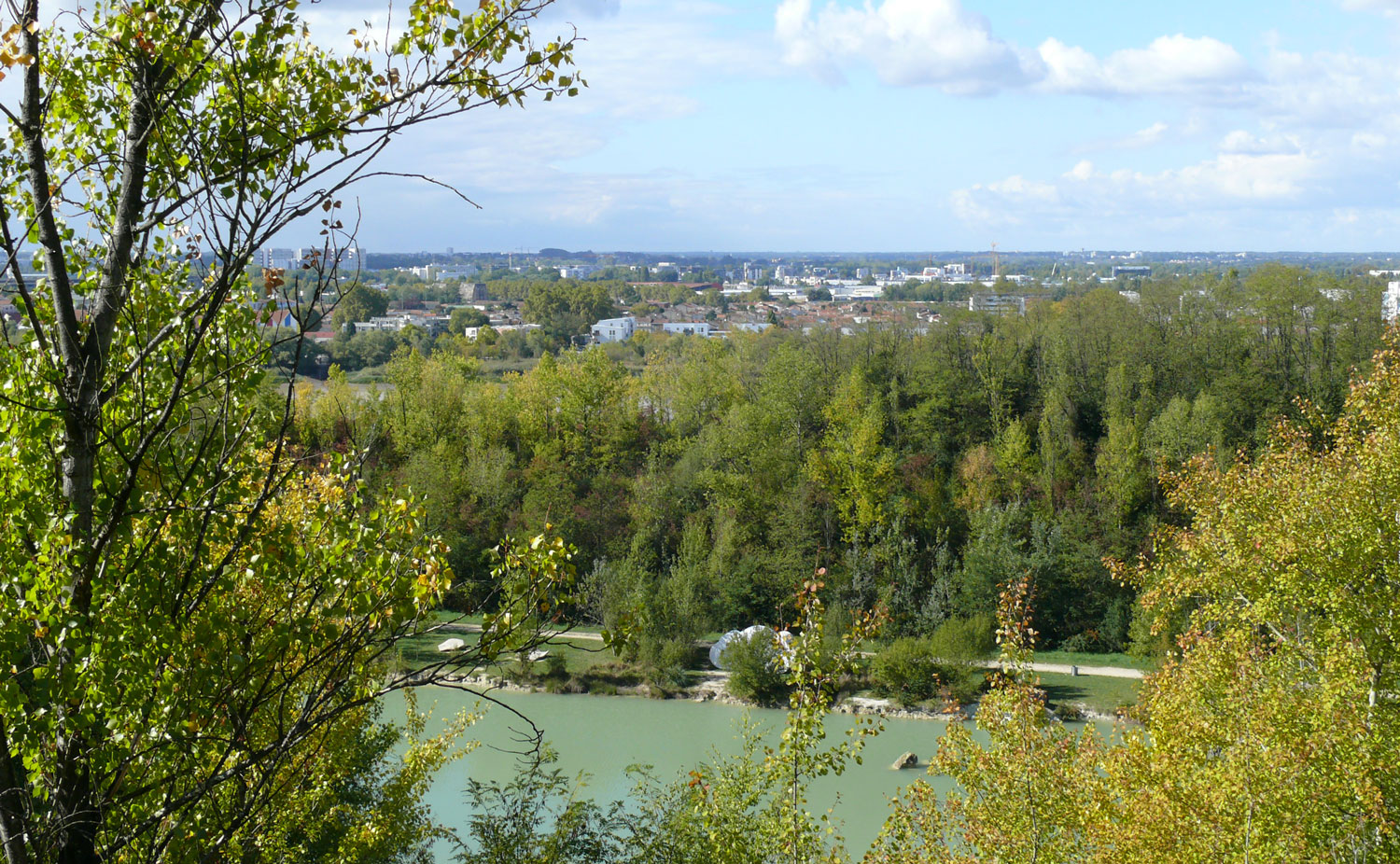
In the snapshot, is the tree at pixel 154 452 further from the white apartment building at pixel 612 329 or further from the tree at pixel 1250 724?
the white apartment building at pixel 612 329

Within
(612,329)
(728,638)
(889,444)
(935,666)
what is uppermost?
(612,329)

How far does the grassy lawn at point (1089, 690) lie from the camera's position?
71.4 feet

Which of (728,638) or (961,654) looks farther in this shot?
(728,638)

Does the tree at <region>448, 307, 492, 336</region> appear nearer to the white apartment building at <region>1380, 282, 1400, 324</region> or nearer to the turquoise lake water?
the turquoise lake water

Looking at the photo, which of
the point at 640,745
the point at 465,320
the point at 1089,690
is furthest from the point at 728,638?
the point at 465,320

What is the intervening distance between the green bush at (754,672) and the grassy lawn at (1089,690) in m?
5.72

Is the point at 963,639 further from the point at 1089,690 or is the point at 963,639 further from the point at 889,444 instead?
the point at 889,444

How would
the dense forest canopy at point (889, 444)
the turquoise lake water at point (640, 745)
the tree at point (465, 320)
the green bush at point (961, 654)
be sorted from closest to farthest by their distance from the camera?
the turquoise lake water at point (640, 745) → the green bush at point (961, 654) → the dense forest canopy at point (889, 444) → the tree at point (465, 320)

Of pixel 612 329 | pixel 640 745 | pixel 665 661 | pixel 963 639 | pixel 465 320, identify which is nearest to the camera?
pixel 640 745

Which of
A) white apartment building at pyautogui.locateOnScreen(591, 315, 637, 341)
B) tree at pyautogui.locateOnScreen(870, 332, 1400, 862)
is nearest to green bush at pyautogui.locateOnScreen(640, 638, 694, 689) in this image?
tree at pyautogui.locateOnScreen(870, 332, 1400, 862)

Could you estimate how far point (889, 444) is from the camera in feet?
107

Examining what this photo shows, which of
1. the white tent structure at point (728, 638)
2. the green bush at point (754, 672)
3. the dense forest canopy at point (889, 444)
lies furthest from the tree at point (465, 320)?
the green bush at point (754, 672)

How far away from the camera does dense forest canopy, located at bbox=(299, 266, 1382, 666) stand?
87.7 feet

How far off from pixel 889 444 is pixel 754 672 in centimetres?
1217
